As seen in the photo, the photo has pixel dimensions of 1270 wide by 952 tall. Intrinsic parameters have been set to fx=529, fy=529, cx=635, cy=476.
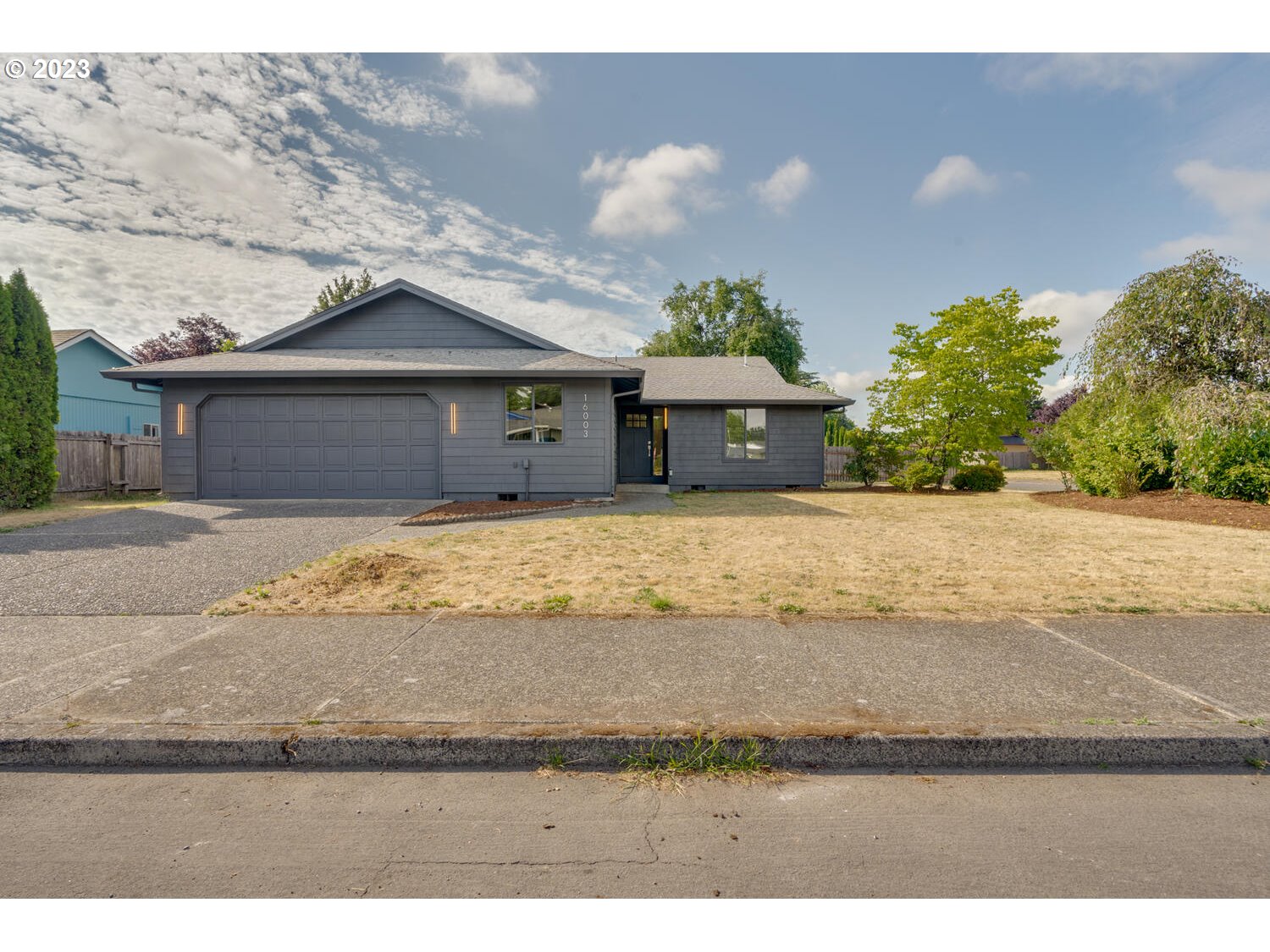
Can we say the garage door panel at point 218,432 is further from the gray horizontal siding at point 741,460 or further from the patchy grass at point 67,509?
the gray horizontal siding at point 741,460

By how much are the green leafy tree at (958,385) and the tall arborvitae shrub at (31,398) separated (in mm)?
22833

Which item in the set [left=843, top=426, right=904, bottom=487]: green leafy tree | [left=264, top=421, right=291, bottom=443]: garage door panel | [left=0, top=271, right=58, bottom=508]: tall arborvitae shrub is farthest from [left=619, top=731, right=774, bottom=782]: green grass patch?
[left=843, top=426, right=904, bottom=487]: green leafy tree

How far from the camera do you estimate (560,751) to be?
2.55 metres

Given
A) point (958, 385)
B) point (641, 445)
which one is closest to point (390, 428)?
point (641, 445)

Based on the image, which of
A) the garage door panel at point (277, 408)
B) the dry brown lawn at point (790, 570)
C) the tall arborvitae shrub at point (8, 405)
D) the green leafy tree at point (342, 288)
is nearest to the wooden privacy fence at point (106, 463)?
the tall arborvitae shrub at point (8, 405)

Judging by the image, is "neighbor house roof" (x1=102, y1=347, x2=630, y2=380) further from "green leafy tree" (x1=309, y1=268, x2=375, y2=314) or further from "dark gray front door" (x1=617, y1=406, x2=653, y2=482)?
"green leafy tree" (x1=309, y1=268, x2=375, y2=314)

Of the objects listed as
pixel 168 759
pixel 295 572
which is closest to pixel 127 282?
pixel 295 572

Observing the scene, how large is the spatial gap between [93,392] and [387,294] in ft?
60.2

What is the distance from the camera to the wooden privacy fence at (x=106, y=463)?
47.1 ft

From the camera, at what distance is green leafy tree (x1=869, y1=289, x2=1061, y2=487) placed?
1784 cm

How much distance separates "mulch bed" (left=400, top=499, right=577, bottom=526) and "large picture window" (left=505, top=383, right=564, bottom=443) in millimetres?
1569

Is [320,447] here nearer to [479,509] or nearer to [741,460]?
[479,509]

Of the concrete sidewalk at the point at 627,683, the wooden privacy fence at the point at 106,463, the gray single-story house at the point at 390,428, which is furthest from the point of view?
the wooden privacy fence at the point at 106,463

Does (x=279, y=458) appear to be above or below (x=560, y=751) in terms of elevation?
above
